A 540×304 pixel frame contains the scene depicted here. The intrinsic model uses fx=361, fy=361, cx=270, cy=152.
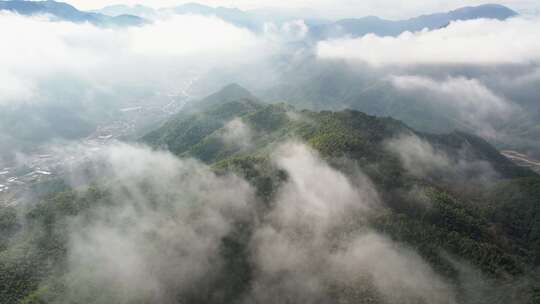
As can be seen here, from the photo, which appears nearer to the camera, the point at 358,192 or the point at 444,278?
the point at 444,278

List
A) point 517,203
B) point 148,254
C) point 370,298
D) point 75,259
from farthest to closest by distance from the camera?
point 517,203, point 148,254, point 75,259, point 370,298

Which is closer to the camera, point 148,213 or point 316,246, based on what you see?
point 316,246

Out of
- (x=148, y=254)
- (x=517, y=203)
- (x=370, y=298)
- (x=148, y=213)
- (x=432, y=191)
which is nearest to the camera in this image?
→ (x=370, y=298)

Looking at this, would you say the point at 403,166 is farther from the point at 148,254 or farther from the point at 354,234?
the point at 148,254

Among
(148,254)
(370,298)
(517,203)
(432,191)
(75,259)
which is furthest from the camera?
(517,203)

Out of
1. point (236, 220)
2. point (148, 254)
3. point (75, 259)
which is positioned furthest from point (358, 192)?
point (75, 259)

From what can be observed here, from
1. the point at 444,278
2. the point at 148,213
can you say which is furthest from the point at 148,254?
the point at 444,278

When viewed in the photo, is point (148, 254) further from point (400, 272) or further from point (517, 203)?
point (517, 203)

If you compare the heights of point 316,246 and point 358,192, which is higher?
point 358,192

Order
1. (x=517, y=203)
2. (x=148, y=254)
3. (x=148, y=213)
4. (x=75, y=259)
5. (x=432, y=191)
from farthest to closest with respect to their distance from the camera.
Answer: (x=517, y=203) → (x=432, y=191) → (x=148, y=213) → (x=148, y=254) → (x=75, y=259)

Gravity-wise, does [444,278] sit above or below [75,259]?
above
